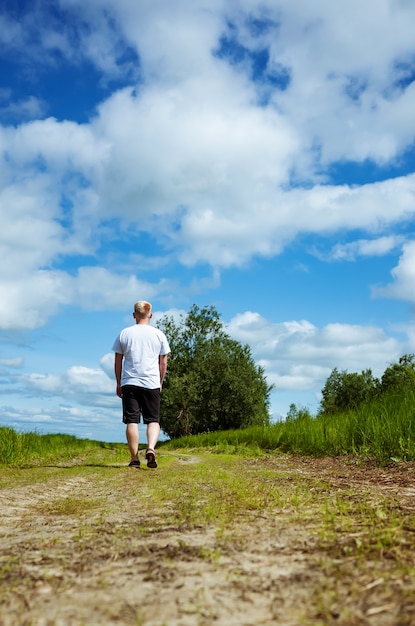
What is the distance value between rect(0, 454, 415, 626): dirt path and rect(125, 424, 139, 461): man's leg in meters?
4.23

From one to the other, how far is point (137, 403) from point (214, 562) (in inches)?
280

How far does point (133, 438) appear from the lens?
31.1ft

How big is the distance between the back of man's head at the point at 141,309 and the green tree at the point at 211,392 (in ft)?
99.7

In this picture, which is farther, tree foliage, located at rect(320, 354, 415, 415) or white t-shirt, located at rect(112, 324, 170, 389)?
tree foliage, located at rect(320, 354, 415, 415)

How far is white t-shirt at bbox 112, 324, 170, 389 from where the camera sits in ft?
31.6

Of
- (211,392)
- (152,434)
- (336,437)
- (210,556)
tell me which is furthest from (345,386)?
(210,556)

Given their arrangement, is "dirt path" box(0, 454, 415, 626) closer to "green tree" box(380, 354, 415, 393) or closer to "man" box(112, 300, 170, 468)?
"man" box(112, 300, 170, 468)

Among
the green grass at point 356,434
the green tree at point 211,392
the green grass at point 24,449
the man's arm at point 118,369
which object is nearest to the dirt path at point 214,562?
the man's arm at point 118,369

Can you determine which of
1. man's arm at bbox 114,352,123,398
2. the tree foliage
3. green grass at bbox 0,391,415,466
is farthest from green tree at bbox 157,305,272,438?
man's arm at bbox 114,352,123,398

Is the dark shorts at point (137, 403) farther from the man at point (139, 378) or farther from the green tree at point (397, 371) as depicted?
the green tree at point (397, 371)

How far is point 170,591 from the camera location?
2.31 meters

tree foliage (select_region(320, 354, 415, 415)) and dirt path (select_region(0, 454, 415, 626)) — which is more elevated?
tree foliage (select_region(320, 354, 415, 415))

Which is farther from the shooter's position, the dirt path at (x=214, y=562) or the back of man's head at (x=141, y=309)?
the back of man's head at (x=141, y=309)

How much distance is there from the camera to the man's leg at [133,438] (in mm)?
9391
